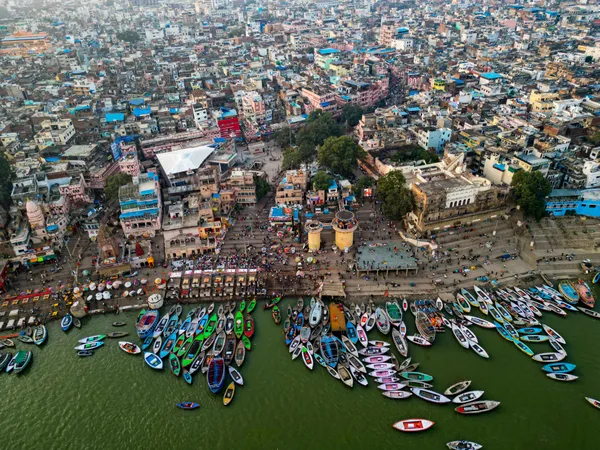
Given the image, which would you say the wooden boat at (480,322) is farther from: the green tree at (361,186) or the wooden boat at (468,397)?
the green tree at (361,186)

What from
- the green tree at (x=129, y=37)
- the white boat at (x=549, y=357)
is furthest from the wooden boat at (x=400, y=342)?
the green tree at (x=129, y=37)

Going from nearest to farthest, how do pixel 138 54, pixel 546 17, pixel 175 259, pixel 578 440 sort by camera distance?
pixel 578 440, pixel 175 259, pixel 138 54, pixel 546 17

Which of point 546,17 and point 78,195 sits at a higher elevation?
point 546,17

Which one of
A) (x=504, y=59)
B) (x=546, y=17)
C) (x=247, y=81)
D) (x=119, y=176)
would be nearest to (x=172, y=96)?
(x=247, y=81)

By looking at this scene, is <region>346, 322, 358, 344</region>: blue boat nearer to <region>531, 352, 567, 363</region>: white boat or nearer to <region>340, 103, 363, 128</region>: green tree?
<region>531, 352, 567, 363</region>: white boat

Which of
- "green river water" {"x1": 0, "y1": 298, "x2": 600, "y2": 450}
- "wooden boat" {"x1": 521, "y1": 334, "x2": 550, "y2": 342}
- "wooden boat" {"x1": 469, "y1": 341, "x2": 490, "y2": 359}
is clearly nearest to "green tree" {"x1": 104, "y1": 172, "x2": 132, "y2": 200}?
"green river water" {"x1": 0, "y1": 298, "x2": 600, "y2": 450}

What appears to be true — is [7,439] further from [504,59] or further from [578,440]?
[504,59]

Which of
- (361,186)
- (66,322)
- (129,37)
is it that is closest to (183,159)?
(361,186)
